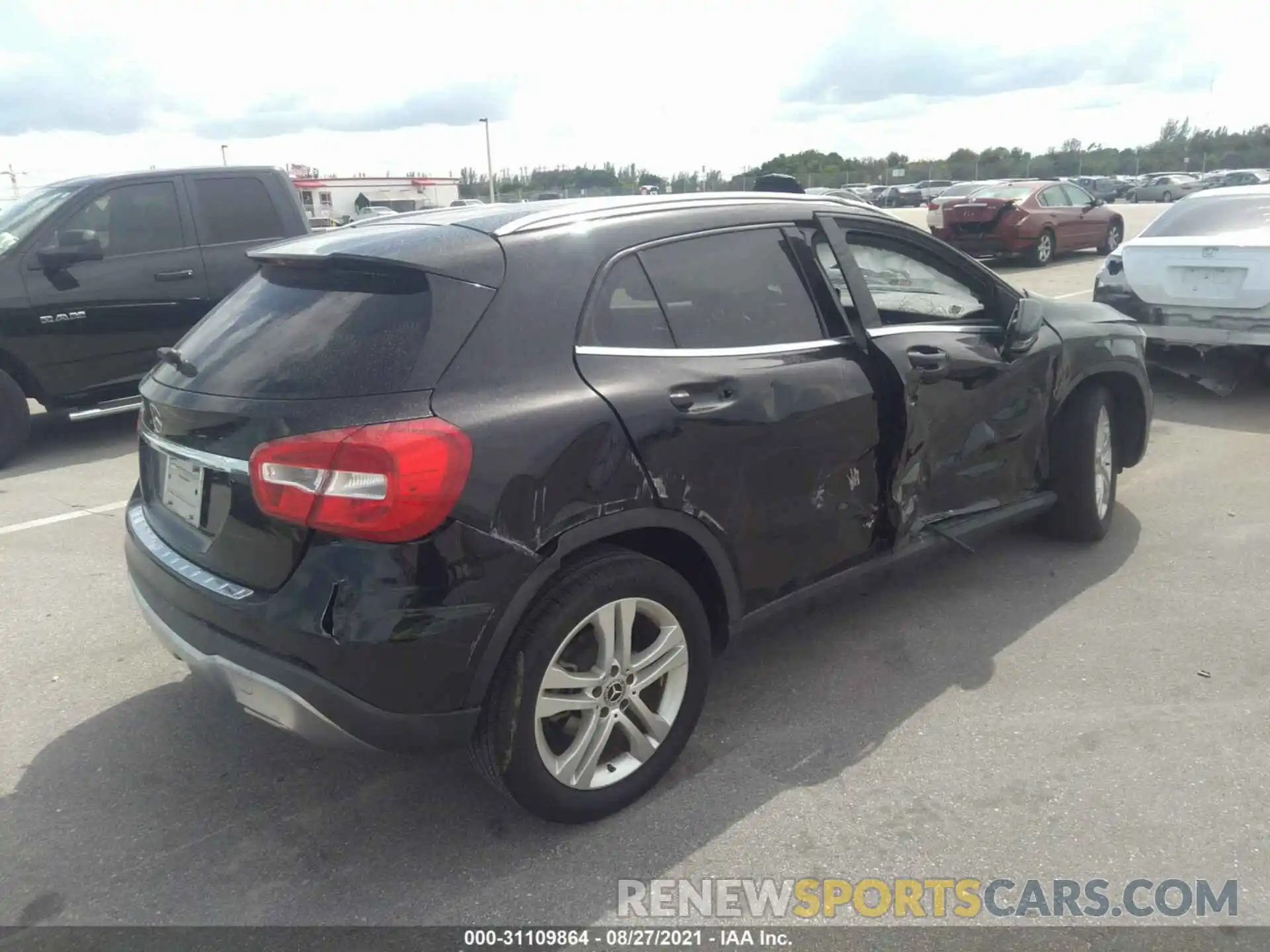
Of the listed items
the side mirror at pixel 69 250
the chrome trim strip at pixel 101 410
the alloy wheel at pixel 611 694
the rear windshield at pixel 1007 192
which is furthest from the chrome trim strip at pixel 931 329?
the rear windshield at pixel 1007 192

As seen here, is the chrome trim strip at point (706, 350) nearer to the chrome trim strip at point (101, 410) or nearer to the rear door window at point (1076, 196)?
the chrome trim strip at point (101, 410)

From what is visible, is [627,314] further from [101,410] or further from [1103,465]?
[101,410]

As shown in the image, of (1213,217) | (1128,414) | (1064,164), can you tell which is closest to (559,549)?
(1128,414)

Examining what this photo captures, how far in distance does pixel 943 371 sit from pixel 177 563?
9.06ft

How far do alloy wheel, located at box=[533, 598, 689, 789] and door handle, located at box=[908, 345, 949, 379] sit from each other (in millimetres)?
1479

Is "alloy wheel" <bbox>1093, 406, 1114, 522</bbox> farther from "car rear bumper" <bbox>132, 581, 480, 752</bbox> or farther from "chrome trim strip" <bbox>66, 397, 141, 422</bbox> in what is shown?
"chrome trim strip" <bbox>66, 397, 141, 422</bbox>

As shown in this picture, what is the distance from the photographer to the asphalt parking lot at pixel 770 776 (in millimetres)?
2730

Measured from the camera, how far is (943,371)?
393 centimetres

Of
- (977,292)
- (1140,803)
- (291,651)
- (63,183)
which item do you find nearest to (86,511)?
(63,183)

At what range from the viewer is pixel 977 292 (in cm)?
439

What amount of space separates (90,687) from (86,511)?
2.53 meters

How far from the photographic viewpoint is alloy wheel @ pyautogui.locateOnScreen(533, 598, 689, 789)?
2.81m

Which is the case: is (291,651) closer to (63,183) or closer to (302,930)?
(302,930)

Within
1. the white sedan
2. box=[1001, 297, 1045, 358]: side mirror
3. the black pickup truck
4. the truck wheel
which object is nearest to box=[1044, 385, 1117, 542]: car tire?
box=[1001, 297, 1045, 358]: side mirror
